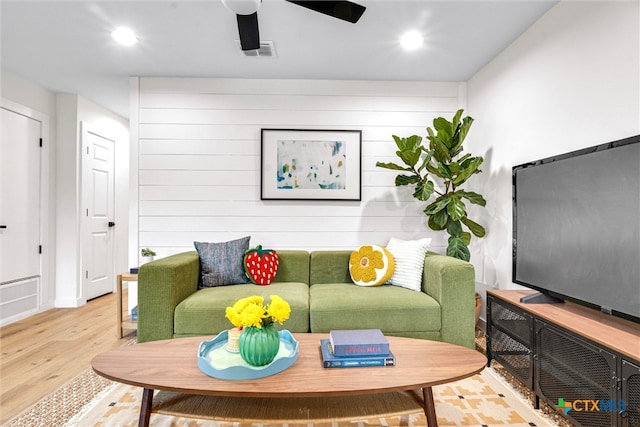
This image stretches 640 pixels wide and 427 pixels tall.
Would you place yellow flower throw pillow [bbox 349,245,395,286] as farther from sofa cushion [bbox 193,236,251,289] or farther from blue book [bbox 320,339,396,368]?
blue book [bbox 320,339,396,368]

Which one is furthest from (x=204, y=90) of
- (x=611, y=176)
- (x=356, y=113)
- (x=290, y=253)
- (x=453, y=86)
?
(x=611, y=176)

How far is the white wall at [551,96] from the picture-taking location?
1.91m

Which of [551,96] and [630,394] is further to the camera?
[551,96]

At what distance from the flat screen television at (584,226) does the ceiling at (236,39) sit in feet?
3.88

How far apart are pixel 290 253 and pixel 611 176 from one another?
2.31 metres

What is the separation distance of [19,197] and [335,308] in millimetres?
3506

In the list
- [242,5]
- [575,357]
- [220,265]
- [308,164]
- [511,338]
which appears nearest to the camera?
[575,357]

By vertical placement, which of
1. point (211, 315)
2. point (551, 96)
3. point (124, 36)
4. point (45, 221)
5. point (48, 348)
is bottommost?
point (48, 348)

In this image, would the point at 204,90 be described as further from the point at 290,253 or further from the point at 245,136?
the point at 290,253

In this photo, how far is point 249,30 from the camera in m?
2.07

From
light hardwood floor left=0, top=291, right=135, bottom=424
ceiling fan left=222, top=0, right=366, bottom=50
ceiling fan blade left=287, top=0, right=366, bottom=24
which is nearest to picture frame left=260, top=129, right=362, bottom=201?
ceiling fan left=222, top=0, right=366, bottom=50

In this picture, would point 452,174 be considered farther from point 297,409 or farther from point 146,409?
point 146,409

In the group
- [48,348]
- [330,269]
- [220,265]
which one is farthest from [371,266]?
[48,348]

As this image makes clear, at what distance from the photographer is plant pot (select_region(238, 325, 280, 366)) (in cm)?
144
